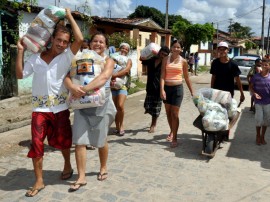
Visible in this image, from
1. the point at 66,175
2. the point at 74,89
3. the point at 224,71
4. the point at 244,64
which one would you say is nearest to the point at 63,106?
the point at 74,89

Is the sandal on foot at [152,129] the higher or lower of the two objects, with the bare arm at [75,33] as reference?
lower

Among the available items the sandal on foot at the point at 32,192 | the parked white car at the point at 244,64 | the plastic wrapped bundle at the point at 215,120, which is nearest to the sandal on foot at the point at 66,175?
the sandal on foot at the point at 32,192

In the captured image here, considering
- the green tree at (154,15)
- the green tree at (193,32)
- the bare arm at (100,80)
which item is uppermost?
the green tree at (154,15)

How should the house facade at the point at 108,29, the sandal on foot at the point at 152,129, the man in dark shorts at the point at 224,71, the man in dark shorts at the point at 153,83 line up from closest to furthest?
the man in dark shorts at the point at 224,71
the man in dark shorts at the point at 153,83
the sandal on foot at the point at 152,129
the house facade at the point at 108,29

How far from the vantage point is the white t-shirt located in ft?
12.3

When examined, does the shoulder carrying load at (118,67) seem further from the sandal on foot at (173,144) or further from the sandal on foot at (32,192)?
the sandal on foot at (32,192)

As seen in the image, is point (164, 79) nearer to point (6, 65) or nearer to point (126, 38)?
point (6, 65)

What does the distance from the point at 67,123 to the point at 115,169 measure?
116 cm

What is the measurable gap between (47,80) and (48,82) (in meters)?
0.02

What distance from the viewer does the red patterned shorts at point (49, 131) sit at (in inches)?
146

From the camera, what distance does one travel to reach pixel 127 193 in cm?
396

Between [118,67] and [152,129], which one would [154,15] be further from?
[118,67]

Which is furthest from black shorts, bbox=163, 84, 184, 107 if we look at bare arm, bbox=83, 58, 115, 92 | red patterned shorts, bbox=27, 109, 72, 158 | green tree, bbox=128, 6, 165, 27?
green tree, bbox=128, 6, 165, 27

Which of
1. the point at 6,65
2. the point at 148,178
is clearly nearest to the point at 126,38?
the point at 6,65
